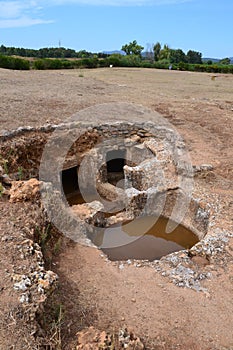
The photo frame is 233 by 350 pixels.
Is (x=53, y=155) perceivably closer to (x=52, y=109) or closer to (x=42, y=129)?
(x=42, y=129)

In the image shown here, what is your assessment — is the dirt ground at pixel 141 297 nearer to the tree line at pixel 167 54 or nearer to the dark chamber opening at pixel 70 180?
the dark chamber opening at pixel 70 180

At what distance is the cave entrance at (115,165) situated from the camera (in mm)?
11438

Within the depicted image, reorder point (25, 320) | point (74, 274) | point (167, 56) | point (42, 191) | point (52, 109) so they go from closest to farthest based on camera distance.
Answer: point (25, 320) → point (74, 274) → point (42, 191) → point (52, 109) → point (167, 56)

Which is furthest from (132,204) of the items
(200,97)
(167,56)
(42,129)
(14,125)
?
(167,56)

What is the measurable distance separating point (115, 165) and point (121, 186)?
117cm

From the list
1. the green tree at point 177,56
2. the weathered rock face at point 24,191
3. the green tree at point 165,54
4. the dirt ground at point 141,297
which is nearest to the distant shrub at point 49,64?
the dirt ground at point 141,297

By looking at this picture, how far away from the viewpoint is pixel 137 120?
1153 cm

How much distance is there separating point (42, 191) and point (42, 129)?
3386mm

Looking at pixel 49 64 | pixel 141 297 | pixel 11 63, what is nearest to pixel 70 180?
pixel 141 297

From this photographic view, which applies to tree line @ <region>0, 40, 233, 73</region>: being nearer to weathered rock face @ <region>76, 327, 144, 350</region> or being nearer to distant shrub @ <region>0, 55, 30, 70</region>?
distant shrub @ <region>0, 55, 30, 70</region>

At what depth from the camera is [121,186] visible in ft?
37.6

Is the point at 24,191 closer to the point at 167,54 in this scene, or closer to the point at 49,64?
the point at 49,64

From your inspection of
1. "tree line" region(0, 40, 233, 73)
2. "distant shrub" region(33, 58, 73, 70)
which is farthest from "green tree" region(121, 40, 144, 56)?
"distant shrub" region(33, 58, 73, 70)

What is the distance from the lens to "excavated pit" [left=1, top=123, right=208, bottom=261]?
7.84 m
